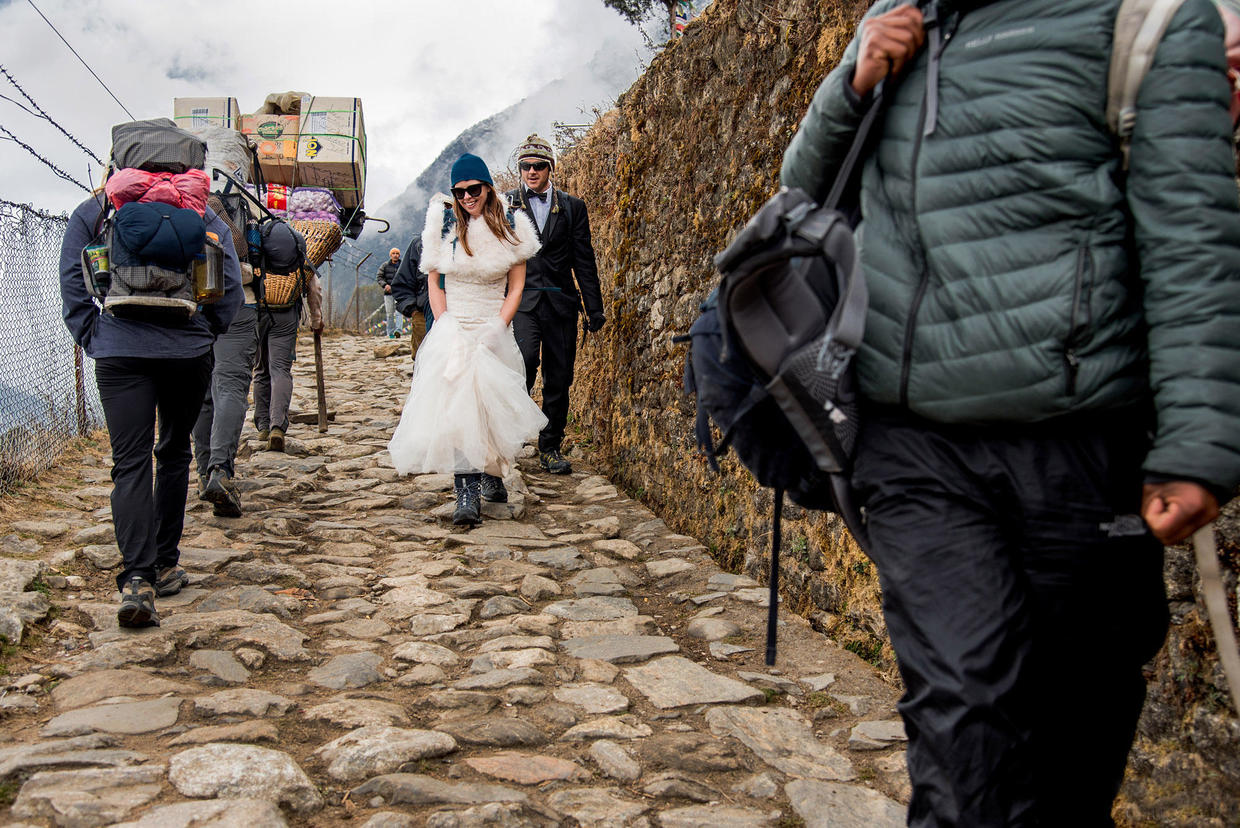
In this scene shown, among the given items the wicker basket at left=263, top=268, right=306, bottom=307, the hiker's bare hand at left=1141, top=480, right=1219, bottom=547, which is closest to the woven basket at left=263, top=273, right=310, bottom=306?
the wicker basket at left=263, top=268, right=306, bottom=307

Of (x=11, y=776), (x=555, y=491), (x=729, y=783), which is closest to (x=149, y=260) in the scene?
(x=11, y=776)

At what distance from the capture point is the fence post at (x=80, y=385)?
892cm

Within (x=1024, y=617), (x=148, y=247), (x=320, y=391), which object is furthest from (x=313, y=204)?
(x=1024, y=617)

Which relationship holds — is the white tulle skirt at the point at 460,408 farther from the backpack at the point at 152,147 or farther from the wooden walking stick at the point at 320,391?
the wooden walking stick at the point at 320,391

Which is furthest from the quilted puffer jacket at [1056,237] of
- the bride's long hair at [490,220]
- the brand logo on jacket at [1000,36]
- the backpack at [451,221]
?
the backpack at [451,221]

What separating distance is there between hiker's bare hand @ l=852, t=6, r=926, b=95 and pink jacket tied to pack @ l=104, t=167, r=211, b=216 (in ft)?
11.1

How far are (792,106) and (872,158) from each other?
8.94 feet

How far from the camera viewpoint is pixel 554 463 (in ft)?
25.6

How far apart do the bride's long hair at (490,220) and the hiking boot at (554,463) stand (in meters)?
2.15

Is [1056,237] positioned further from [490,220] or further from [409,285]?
[409,285]

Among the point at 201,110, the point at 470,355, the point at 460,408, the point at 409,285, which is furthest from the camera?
the point at 201,110

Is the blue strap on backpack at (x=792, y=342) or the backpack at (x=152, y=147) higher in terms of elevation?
the backpack at (x=152, y=147)

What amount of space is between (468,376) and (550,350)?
1.60 meters

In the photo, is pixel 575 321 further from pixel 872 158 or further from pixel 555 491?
pixel 872 158
